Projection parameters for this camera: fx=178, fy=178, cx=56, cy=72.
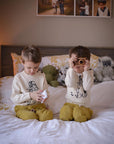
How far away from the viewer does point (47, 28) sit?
2900 millimetres

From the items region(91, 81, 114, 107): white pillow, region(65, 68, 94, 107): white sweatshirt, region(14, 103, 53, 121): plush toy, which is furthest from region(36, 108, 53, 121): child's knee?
region(91, 81, 114, 107): white pillow

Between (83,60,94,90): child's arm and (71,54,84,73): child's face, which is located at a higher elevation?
(71,54,84,73): child's face

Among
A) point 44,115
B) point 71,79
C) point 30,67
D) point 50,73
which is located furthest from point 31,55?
point 50,73

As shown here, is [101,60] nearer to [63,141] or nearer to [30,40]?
[30,40]

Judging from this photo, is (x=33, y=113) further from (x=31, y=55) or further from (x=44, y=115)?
(x=31, y=55)

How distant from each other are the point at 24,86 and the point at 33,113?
0.28 meters

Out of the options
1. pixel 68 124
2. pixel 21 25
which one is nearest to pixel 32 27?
pixel 21 25

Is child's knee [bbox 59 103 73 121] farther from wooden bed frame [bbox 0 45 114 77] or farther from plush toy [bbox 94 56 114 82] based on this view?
wooden bed frame [bbox 0 45 114 77]

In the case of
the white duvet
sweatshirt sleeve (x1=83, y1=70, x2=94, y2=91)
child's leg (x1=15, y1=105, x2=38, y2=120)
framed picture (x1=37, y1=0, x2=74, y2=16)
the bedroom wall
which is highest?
framed picture (x1=37, y1=0, x2=74, y2=16)

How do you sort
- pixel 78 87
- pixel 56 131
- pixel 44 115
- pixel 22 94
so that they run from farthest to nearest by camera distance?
pixel 78 87
pixel 22 94
pixel 44 115
pixel 56 131

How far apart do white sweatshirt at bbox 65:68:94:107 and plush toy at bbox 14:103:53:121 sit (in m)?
0.29

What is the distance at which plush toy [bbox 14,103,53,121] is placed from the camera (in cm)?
133

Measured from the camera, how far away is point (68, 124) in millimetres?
1216

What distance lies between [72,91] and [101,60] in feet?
3.72
